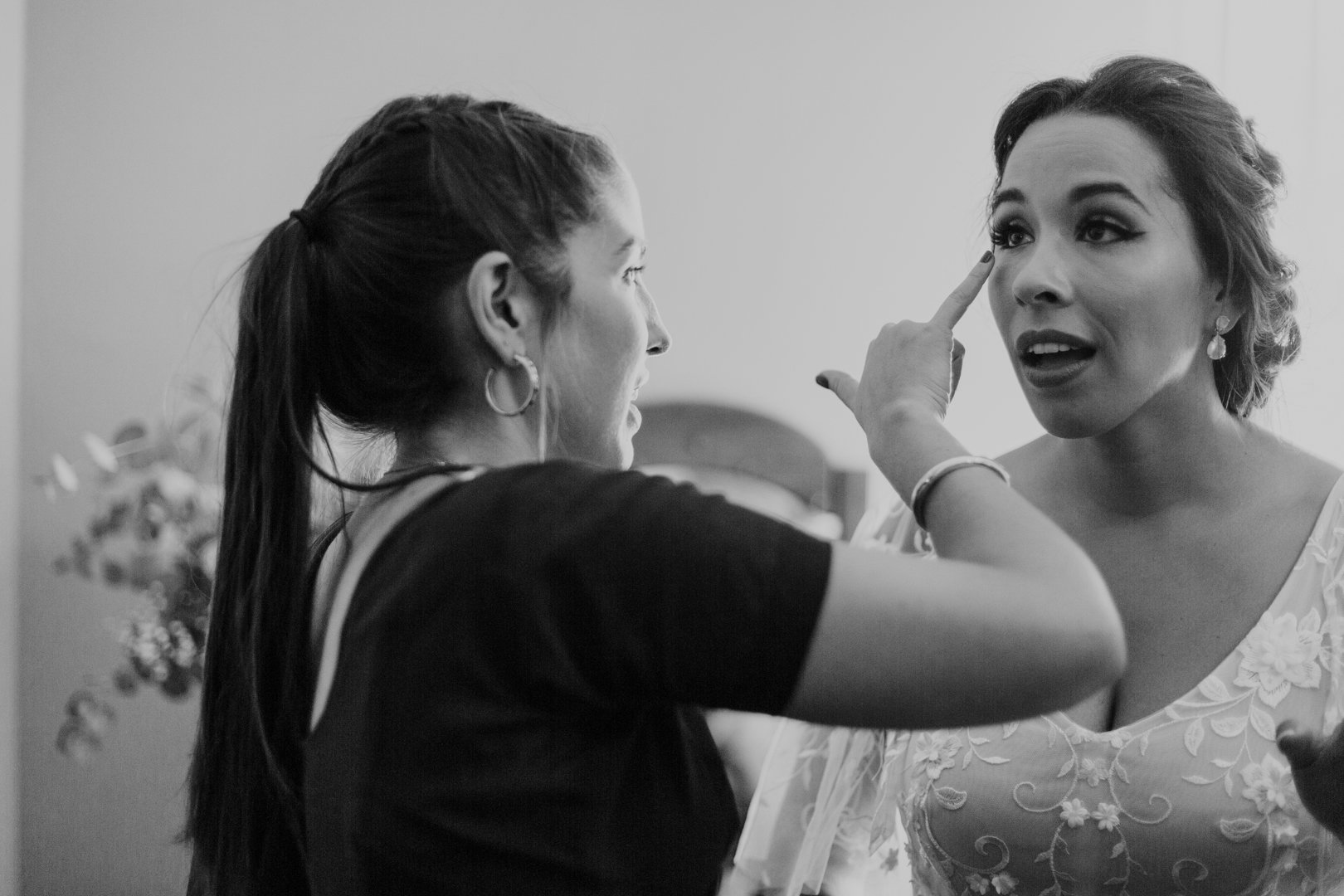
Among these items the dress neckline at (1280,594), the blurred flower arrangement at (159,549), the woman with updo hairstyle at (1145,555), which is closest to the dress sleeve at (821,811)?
the woman with updo hairstyle at (1145,555)

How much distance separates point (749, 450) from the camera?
2621 mm

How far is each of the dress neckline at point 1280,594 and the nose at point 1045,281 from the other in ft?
1.05

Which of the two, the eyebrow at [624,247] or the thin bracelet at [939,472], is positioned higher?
the eyebrow at [624,247]

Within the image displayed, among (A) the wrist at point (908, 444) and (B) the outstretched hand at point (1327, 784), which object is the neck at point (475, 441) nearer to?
(A) the wrist at point (908, 444)

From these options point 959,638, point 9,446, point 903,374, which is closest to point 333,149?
point 9,446

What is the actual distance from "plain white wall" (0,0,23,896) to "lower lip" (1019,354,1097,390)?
1988mm

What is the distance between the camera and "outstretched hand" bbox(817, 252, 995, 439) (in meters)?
0.80

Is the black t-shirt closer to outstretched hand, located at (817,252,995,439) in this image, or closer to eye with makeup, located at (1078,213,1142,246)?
outstretched hand, located at (817,252,995,439)

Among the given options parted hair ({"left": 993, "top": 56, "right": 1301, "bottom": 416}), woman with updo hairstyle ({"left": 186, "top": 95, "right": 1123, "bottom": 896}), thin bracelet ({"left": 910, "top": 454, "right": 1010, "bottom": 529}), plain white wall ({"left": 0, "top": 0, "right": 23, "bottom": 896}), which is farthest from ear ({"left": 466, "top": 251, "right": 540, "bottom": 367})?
plain white wall ({"left": 0, "top": 0, "right": 23, "bottom": 896})

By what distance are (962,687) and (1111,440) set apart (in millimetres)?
793

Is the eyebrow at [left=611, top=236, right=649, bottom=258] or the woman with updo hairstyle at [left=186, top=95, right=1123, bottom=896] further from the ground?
the eyebrow at [left=611, top=236, right=649, bottom=258]

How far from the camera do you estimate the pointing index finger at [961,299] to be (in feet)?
2.84

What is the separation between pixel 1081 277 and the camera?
1218 mm

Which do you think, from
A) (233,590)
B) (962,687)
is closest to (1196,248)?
(962,687)
